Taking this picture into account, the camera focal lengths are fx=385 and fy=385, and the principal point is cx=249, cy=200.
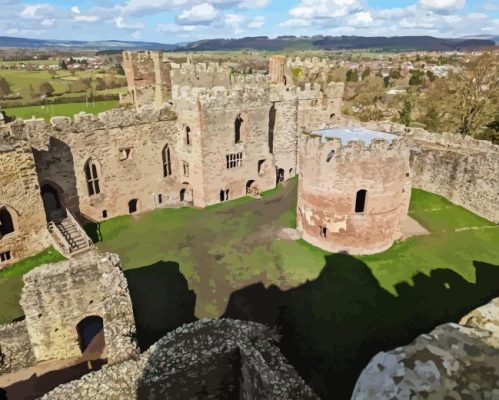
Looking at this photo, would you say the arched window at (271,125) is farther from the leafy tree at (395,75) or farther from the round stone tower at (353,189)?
the leafy tree at (395,75)

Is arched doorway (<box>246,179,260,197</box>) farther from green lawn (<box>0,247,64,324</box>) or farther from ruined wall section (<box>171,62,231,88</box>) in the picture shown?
green lawn (<box>0,247,64,324</box>)

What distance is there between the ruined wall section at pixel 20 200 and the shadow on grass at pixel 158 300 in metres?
5.81

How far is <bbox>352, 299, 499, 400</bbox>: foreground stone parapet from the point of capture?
3.34m

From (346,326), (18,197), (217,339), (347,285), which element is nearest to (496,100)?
(347,285)

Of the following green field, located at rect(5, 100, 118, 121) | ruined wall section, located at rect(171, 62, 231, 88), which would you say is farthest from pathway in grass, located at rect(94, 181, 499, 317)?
green field, located at rect(5, 100, 118, 121)

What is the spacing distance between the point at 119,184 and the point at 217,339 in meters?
17.8

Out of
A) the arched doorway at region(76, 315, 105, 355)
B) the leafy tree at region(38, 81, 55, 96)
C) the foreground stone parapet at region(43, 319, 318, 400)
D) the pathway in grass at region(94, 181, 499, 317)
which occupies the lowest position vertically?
the arched doorway at region(76, 315, 105, 355)

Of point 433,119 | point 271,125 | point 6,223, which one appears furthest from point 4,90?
point 433,119

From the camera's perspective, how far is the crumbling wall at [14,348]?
13.6 m

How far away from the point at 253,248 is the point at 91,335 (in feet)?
30.2

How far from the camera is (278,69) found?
35.5 meters

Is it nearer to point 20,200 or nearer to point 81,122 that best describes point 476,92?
point 81,122

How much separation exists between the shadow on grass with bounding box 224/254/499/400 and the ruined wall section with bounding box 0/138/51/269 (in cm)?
1159

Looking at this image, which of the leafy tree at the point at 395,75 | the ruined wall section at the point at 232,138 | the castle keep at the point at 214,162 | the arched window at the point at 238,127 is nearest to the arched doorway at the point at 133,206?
the castle keep at the point at 214,162
